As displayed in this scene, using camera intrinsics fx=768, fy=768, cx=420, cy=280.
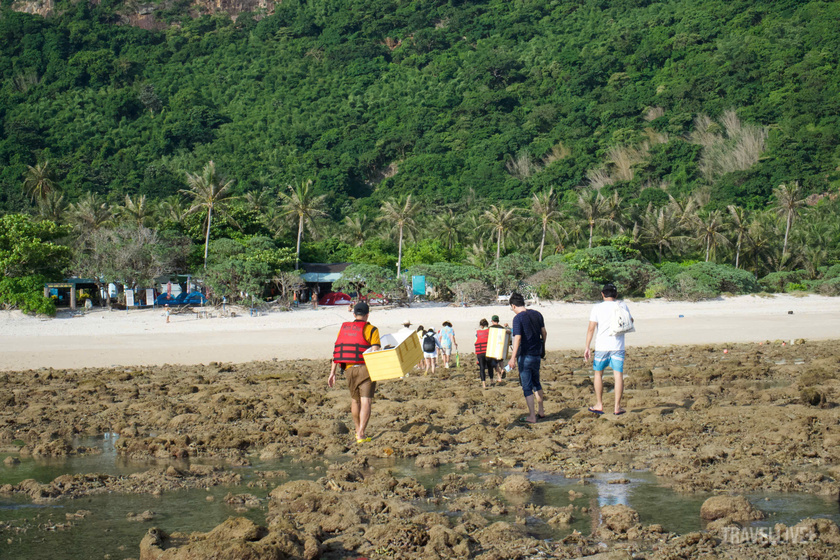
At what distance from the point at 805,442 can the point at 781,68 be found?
108 m

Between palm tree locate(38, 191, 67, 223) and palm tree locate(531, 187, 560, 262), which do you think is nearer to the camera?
palm tree locate(531, 187, 560, 262)

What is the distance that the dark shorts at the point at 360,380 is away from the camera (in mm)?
8039

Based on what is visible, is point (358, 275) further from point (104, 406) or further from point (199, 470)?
point (199, 470)

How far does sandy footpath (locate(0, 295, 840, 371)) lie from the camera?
71.5 ft

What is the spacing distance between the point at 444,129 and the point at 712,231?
204 ft

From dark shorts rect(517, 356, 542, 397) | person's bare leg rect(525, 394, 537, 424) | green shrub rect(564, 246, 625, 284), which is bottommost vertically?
person's bare leg rect(525, 394, 537, 424)

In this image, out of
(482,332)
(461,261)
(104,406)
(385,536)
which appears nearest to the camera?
(385,536)

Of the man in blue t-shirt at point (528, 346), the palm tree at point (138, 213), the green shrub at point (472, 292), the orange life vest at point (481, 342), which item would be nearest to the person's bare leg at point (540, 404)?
the man in blue t-shirt at point (528, 346)

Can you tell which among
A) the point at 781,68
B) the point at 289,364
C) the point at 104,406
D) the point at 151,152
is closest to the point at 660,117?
the point at 781,68

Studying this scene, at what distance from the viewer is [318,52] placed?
140000 millimetres

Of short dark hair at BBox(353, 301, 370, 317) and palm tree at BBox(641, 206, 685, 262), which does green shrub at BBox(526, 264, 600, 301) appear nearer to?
palm tree at BBox(641, 206, 685, 262)

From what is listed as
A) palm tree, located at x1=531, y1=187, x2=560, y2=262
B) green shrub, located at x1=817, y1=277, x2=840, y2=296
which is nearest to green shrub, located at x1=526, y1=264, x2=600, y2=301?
palm tree, located at x1=531, y1=187, x2=560, y2=262

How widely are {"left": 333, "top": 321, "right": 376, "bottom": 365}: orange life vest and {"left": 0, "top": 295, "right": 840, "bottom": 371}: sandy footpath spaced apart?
13.0m

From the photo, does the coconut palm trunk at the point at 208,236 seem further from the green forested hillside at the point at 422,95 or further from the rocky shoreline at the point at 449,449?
the green forested hillside at the point at 422,95
